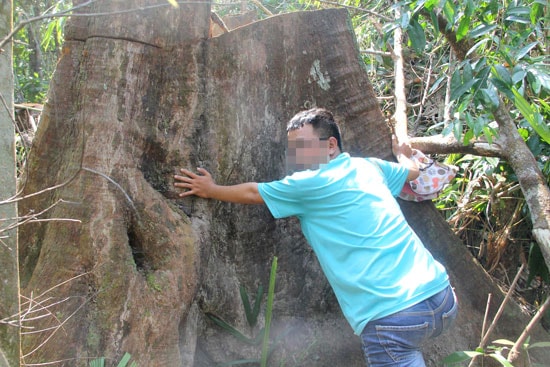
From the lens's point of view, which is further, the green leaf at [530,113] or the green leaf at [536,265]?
the green leaf at [536,265]

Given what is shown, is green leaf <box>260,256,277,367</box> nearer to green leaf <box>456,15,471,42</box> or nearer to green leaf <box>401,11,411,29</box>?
green leaf <box>401,11,411,29</box>

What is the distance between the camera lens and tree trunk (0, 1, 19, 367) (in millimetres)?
2174

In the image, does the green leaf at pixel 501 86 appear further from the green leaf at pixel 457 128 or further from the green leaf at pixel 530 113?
the green leaf at pixel 457 128

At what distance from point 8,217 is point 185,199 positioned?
3.07 ft

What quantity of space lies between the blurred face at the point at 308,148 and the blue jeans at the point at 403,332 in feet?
2.46

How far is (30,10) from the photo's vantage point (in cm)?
675

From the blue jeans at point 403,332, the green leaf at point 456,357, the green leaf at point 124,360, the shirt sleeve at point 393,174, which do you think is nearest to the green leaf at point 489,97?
the shirt sleeve at point 393,174

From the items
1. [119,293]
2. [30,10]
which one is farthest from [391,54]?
[30,10]

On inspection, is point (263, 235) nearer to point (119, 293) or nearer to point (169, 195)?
point (169, 195)

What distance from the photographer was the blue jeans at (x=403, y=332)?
2.48 metres

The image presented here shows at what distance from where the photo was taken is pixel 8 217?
2.27 meters

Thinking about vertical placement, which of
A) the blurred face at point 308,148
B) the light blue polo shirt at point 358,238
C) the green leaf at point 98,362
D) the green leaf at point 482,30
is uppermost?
the green leaf at point 482,30

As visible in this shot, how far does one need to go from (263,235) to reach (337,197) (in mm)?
754

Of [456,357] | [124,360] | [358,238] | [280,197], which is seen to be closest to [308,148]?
[280,197]
